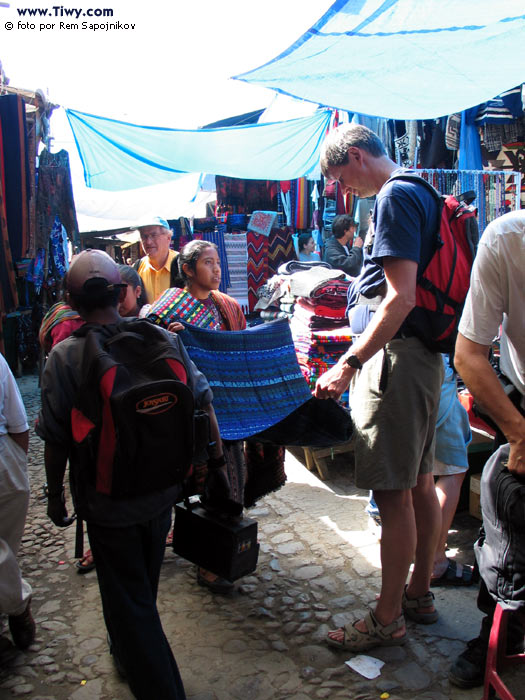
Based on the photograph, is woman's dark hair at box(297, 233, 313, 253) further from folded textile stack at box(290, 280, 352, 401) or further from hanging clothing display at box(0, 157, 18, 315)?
hanging clothing display at box(0, 157, 18, 315)

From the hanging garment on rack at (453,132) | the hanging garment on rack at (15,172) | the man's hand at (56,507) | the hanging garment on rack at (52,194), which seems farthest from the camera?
the hanging garment on rack at (52,194)

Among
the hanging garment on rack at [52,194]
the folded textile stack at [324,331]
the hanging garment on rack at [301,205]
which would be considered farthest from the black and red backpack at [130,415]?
the hanging garment on rack at [301,205]

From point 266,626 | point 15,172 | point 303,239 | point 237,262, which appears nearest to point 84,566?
point 266,626

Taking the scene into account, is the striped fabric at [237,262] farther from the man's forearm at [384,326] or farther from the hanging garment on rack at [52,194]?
the man's forearm at [384,326]

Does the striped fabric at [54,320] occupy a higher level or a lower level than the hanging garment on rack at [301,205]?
lower

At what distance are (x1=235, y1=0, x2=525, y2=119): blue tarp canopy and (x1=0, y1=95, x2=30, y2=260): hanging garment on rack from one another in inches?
68.3

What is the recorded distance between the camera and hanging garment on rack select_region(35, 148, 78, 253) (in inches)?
217

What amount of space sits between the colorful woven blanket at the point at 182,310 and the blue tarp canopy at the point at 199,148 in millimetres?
3073

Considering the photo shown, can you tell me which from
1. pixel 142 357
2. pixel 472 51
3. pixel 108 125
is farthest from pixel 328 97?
pixel 142 357

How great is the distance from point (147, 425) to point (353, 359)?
33.6 inches

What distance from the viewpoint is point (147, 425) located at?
1819 millimetres

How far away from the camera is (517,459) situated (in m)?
1.66

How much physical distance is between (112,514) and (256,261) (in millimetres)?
5868

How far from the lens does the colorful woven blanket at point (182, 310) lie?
3117 mm
